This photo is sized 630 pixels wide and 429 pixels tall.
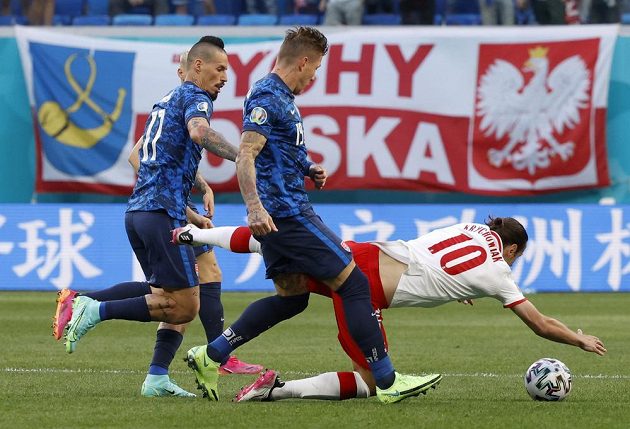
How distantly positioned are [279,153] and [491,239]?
1297mm

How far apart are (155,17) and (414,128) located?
444cm

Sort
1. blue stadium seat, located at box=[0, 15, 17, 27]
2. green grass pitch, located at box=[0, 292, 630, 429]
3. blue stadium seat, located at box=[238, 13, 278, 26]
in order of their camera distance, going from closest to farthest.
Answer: green grass pitch, located at box=[0, 292, 630, 429] < blue stadium seat, located at box=[238, 13, 278, 26] < blue stadium seat, located at box=[0, 15, 17, 27]

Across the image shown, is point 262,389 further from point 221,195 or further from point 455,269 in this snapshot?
point 221,195

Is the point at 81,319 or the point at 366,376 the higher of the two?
the point at 81,319

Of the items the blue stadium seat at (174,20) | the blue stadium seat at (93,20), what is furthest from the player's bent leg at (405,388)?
the blue stadium seat at (93,20)

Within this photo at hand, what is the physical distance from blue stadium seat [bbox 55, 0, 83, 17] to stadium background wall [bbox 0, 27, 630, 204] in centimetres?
109

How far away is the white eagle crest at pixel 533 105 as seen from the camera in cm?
1950

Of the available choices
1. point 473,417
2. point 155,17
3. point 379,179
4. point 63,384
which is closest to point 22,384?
point 63,384

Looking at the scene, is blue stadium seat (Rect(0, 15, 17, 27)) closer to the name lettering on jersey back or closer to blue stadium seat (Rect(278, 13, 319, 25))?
blue stadium seat (Rect(278, 13, 319, 25))

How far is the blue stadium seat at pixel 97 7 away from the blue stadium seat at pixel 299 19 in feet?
9.12

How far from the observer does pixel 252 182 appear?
23.0ft

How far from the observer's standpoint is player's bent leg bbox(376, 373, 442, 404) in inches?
290

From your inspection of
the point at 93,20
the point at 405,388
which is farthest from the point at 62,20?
the point at 405,388

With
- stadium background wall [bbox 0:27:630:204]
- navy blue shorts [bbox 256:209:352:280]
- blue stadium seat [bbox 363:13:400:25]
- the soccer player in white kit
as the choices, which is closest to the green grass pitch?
the soccer player in white kit
